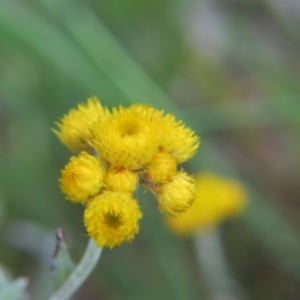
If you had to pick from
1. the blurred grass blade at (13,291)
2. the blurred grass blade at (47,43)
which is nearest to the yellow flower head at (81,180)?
the blurred grass blade at (13,291)

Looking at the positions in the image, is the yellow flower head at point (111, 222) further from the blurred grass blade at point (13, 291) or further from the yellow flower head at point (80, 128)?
the blurred grass blade at point (13, 291)

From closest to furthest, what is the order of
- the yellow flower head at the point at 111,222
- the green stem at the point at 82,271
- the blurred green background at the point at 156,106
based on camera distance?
the yellow flower head at the point at 111,222 → the green stem at the point at 82,271 → the blurred green background at the point at 156,106

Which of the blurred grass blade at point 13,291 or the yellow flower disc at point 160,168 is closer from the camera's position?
the yellow flower disc at point 160,168

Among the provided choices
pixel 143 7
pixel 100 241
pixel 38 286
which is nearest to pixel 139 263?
pixel 38 286

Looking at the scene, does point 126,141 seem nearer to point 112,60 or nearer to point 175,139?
point 175,139

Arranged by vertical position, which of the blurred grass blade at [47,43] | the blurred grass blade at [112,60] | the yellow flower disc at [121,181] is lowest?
the yellow flower disc at [121,181]

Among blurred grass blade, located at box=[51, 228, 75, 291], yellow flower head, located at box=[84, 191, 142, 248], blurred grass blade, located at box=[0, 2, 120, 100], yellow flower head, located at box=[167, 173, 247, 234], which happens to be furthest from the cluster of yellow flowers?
blurred grass blade, located at box=[0, 2, 120, 100]

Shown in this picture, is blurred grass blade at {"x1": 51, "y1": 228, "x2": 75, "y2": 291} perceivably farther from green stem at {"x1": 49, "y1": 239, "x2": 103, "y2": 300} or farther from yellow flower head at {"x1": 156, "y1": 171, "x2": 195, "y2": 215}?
yellow flower head at {"x1": 156, "y1": 171, "x2": 195, "y2": 215}

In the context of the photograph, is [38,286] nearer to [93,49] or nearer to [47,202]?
[47,202]
